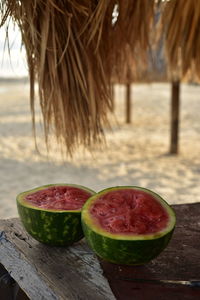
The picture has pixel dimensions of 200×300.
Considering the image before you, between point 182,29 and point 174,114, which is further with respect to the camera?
point 174,114

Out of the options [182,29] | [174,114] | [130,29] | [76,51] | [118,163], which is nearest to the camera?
[76,51]

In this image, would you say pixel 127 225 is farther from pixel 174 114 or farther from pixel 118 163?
pixel 174 114

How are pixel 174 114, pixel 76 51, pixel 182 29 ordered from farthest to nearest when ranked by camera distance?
pixel 174 114
pixel 182 29
pixel 76 51

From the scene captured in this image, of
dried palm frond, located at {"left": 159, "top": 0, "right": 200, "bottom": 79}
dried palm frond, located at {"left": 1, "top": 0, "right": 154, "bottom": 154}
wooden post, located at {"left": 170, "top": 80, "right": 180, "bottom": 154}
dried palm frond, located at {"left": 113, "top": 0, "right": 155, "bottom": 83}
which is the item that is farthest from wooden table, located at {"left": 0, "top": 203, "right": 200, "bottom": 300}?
wooden post, located at {"left": 170, "top": 80, "right": 180, "bottom": 154}

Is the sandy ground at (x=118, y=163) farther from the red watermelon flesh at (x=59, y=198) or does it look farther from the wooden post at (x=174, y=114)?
the red watermelon flesh at (x=59, y=198)

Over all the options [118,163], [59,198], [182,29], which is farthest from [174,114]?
[59,198]

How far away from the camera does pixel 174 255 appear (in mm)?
630

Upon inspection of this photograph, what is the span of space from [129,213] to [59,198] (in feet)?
0.43

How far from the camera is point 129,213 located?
0.61 metres

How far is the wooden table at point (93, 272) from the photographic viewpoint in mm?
531

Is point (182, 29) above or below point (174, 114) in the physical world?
above

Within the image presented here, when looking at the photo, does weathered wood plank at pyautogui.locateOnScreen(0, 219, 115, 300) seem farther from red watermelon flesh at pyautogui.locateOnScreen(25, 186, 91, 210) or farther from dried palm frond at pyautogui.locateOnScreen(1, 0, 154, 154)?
dried palm frond at pyautogui.locateOnScreen(1, 0, 154, 154)

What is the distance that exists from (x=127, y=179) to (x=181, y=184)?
333mm

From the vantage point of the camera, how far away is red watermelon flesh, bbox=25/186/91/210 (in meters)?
0.65
